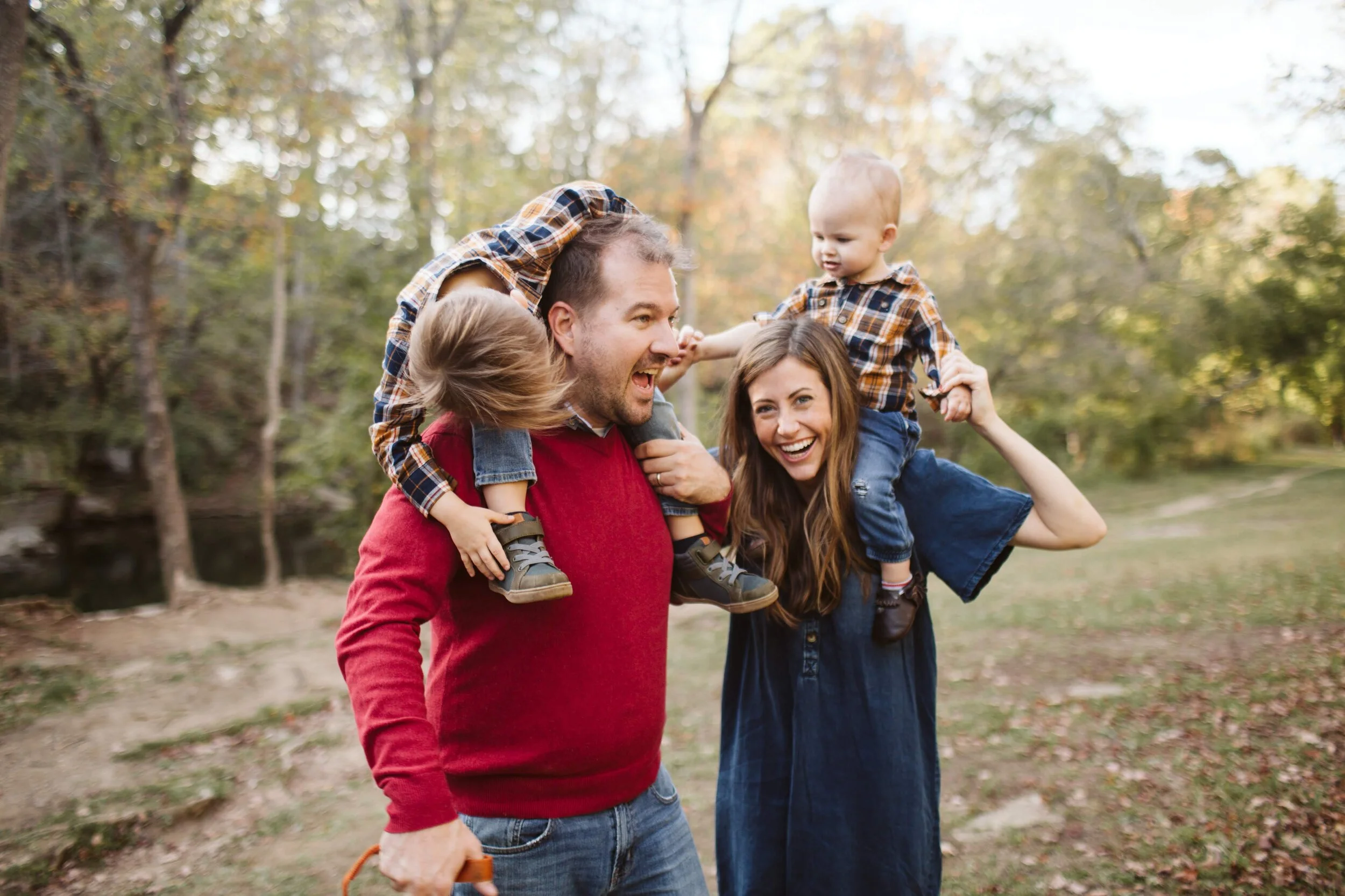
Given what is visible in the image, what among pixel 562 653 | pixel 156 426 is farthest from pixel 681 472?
pixel 156 426

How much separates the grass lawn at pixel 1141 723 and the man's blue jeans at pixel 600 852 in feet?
8.75

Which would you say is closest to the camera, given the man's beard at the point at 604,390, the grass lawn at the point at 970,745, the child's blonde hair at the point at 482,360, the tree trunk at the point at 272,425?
the child's blonde hair at the point at 482,360

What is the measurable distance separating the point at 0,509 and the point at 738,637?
67.4ft

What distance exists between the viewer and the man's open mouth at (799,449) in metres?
2.39

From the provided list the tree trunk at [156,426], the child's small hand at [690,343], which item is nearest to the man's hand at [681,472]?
the child's small hand at [690,343]

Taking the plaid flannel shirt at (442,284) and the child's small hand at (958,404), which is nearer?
the plaid flannel shirt at (442,284)

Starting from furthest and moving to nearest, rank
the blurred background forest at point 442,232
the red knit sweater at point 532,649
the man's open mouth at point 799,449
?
1. the blurred background forest at point 442,232
2. the man's open mouth at point 799,449
3. the red knit sweater at point 532,649

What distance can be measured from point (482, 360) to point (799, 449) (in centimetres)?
105

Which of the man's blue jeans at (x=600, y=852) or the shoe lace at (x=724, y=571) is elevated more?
the shoe lace at (x=724, y=571)

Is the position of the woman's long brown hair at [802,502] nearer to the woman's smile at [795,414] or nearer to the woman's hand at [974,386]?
the woman's smile at [795,414]

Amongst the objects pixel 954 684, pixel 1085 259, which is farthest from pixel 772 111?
pixel 954 684

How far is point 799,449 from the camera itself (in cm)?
239

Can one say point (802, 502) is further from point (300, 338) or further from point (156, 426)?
point (300, 338)

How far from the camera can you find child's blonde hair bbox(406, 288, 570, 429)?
64.7 inches
